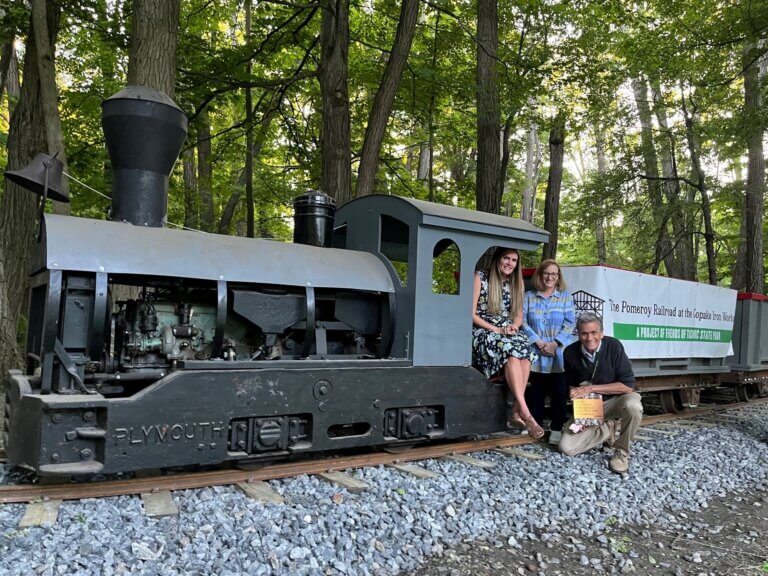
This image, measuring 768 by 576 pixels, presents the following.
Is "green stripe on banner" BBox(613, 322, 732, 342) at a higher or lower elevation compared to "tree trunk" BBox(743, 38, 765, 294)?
lower

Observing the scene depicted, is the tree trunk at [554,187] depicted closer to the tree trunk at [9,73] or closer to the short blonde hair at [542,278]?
the short blonde hair at [542,278]

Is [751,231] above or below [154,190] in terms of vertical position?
above

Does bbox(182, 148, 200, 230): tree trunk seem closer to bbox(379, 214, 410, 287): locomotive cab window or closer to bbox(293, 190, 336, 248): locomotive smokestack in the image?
bbox(379, 214, 410, 287): locomotive cab window

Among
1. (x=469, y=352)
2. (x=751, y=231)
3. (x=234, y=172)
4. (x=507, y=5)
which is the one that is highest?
(x=507, y=5)

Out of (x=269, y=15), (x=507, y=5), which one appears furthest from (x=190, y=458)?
(x=507, y=5)

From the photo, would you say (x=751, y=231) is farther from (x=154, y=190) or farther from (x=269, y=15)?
(x=154, y=190)

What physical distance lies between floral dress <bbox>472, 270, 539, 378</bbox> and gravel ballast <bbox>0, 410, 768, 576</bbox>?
90 cm

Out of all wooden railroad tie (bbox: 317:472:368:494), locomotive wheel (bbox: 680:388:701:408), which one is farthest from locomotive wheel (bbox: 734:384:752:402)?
wooden railroad tie (bbox: 317:472:368:494)

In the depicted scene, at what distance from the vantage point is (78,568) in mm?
2871

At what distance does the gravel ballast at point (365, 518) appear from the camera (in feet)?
10.0

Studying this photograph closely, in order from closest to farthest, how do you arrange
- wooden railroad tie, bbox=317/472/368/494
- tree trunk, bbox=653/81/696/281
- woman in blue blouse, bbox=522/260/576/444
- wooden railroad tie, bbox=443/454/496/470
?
wooden railroad tie, bbox=317/472/368/494
wooden railroad tie, bbox=443/454/496/470
woman in blue blouse, bbox=522/260/576/444
tree trunk, bbox=653/81/696/281

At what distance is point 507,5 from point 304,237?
33.6 ft

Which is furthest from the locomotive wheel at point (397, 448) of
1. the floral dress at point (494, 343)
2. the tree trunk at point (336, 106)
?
the tree trunk at point (336, 106)

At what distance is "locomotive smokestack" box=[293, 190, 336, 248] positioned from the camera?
5.91 metres
